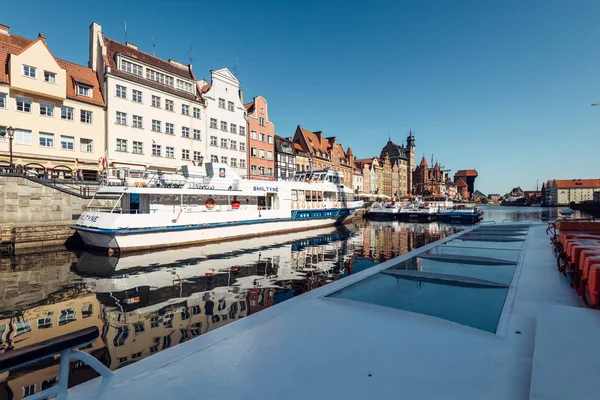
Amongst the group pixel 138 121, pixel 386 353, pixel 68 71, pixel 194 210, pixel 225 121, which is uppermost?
pixel 68 71

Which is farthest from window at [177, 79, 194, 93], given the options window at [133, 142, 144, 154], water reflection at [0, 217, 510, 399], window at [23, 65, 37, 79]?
water reflection at [0, 217, 510, 399]

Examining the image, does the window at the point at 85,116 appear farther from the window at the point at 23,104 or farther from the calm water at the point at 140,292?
the calm water at the point at 140,292

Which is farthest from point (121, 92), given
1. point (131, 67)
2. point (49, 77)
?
point (49, 77)

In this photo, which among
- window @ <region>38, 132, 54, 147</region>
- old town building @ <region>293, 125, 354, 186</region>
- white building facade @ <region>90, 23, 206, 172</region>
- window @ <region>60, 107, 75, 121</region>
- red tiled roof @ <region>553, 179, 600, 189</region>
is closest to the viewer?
window @ <region>38, 132, 54, 147</region>

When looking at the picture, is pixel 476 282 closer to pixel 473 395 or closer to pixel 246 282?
pixel 473 395

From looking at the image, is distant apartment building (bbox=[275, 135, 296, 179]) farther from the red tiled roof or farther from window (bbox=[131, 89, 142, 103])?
the red tiled roof

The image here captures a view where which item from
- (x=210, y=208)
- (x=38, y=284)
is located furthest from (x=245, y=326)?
(x=210, y=208)

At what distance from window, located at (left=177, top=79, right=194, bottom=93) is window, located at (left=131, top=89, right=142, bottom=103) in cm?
527

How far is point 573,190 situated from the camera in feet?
504

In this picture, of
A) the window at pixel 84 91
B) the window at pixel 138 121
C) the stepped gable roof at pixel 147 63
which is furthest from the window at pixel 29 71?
the window at pixel 138 121

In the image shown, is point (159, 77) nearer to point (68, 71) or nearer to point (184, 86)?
point (184, 86)

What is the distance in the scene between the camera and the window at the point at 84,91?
29.0m

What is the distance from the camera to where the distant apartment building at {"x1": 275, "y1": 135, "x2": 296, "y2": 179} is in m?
51.8

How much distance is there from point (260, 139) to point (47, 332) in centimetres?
4054
